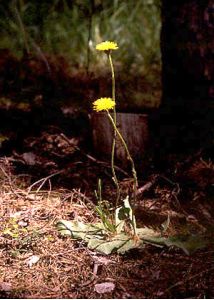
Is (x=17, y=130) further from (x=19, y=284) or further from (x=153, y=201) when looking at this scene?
(x=19, y=284)

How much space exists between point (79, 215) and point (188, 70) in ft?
3.92

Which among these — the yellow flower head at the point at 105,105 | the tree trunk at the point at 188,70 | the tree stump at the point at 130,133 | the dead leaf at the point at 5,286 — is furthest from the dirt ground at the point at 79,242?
the yellow flower head at the point at 105,105

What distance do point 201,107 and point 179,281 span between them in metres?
1.34

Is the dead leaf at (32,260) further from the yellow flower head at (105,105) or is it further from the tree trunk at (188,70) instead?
the tree trunk at (188,70)

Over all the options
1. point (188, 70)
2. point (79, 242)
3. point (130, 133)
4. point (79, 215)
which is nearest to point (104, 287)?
point (79, 242)

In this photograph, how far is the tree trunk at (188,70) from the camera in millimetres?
2713

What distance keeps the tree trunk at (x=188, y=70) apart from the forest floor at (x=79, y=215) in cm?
17

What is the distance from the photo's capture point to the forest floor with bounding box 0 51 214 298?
6.03 ft

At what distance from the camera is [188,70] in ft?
9.29

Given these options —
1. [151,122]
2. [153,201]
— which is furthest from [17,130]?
[153,201]

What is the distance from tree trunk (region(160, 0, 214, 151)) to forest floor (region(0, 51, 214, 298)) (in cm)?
17

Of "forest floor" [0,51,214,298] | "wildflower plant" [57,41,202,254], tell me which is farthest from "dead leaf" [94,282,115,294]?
"wildflower plant" [57,41,202,254]

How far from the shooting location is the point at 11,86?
13.0 feet

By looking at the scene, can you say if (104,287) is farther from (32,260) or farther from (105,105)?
(105,105)
